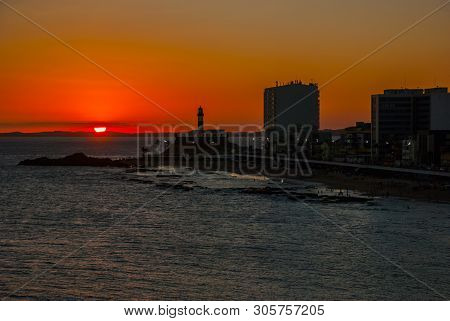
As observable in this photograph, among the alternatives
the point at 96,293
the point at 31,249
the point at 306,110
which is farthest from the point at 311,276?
the point at 306,110

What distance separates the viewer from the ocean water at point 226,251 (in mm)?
18312

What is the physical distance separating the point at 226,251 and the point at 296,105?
146 metres

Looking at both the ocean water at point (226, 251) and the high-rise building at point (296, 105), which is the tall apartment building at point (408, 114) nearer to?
the high-rise building at point (296, 105)

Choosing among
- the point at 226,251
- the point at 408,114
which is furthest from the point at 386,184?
the point at 408,114

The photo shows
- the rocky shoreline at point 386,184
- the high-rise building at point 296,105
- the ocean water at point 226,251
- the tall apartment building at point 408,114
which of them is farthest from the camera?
the high-rise building at point 296,105

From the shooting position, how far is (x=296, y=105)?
16725 cm

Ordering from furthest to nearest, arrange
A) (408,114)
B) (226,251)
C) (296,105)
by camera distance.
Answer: (296,105)
(408,114)
(226,251)

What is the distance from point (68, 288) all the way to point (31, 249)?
22.6ft

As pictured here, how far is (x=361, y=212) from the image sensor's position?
37.1 metres

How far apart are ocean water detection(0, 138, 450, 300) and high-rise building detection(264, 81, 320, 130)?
12587 centimetres

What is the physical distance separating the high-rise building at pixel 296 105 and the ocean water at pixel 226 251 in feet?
413

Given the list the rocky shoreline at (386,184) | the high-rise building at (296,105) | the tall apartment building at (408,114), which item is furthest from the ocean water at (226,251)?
the high-rise building at (296,105)

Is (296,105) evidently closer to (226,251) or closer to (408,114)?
(408,114)

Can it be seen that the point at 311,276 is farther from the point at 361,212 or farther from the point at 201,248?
the point at 361,212
